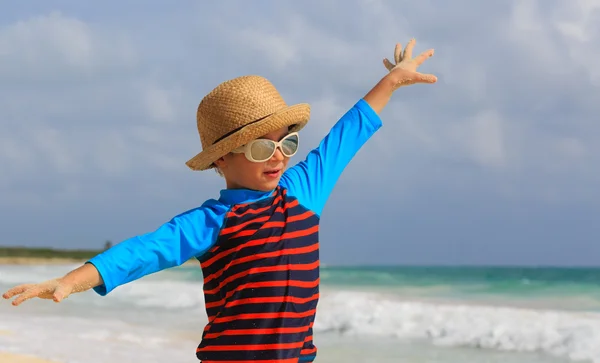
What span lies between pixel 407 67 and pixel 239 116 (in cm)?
96

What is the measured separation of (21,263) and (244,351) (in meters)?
33.2

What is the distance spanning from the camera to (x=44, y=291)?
2.26 metres

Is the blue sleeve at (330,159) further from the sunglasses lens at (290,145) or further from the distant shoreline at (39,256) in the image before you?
the distant shoreline at (39,256)

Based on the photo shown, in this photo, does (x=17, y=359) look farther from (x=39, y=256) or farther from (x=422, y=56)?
(x=39, y=256)

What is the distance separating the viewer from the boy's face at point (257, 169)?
2.71 meters

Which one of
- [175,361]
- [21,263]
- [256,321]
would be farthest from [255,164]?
[21,263]

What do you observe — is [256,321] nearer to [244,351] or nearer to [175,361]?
[244,351]

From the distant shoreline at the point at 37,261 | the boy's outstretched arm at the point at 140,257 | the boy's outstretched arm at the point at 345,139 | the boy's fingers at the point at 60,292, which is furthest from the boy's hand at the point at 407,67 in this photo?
the distant shoreline at the point at 37,261

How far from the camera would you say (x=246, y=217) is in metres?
2.64

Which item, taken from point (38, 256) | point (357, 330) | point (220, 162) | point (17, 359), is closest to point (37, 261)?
point (38, 256)

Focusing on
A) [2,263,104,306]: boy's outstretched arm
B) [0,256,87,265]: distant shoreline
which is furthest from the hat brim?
[0,256,87,265]: distant shoreline

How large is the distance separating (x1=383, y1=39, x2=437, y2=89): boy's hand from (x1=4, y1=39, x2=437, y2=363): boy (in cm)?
67

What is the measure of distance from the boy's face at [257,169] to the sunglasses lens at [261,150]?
0.07 feet

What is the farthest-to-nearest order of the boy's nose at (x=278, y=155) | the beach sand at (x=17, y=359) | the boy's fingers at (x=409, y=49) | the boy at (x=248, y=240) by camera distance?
the beach sand at (x=17, y=359) < the boy's fingers at (x=409, y=49) < the boy's nose at (x=278, y=155) < the boy at (x=248, y=240)
